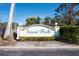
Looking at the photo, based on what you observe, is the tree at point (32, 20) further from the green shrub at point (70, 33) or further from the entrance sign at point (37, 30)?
the green shrub at point (70, 33)

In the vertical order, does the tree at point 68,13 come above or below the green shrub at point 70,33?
above

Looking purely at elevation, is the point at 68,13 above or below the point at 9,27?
above

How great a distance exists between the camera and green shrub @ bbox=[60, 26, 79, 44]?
9.85 ft

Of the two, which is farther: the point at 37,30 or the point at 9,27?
the point at 37,30

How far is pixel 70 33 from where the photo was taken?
128 inches

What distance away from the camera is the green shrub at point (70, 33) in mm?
3001

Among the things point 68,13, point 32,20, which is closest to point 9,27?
point 32,20

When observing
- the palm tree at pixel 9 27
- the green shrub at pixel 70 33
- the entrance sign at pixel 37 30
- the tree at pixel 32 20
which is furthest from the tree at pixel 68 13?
the palm tree at pixel 9 27

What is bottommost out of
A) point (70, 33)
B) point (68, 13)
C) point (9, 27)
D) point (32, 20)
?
point (70, 33)

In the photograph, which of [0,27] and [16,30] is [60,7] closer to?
[16,30]

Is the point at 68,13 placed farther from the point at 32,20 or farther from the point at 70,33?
the point at 32,20

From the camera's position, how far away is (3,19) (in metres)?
3.22

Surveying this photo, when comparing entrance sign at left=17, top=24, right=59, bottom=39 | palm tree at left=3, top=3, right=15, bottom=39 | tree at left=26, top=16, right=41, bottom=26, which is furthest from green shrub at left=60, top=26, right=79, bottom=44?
palm tree at left=3, top=3, right=15, bottom=39

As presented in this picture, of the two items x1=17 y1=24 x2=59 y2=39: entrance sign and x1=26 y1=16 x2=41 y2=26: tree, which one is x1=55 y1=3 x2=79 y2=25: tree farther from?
x1=26 y1=16 x2=41 y2=26: tree
